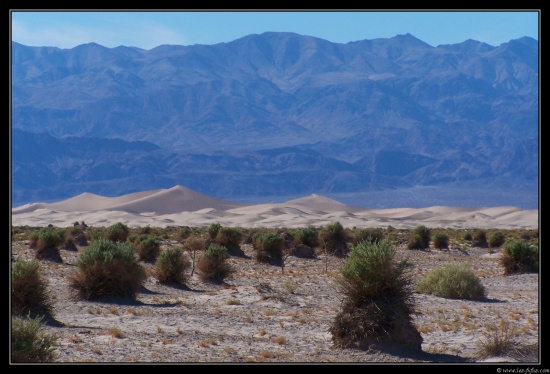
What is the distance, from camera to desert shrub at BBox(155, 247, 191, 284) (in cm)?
2030

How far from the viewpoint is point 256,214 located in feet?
354

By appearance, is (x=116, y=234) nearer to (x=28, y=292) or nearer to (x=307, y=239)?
(x=307, y=239)

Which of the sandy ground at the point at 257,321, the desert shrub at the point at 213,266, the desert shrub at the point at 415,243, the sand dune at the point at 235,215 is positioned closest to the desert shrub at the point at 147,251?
the sandy ground at the point at 257,321

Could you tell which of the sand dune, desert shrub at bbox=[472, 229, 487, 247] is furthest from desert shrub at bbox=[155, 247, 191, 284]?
the sand dune

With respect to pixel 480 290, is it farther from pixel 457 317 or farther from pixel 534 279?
pixel 534 279

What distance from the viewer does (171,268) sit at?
66.7 ft

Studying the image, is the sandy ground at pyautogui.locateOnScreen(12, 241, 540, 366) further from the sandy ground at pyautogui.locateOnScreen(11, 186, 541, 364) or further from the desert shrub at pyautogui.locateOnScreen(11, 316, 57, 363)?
the desert shrub at pyautogui.locateOnScreen(11, 316, 57, 363)

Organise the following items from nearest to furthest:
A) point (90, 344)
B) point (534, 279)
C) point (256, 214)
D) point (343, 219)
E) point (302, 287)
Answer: point (90, 344), point (302, 287), point (534, 279), point (343, 219), point (256, 214)

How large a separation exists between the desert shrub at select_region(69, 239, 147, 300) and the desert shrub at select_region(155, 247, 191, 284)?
3.28 m

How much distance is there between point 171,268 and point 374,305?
9.82m

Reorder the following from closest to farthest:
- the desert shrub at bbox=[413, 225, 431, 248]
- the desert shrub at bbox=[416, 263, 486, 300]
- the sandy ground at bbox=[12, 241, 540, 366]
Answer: the sandy ground at bbox=[12, 241, 540, 366] → the desert shrub at bbox=[416, 263, 486, 300] → the desert shrub at bbox=[413, 225, 431, 248]

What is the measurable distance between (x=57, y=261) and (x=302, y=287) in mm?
8730

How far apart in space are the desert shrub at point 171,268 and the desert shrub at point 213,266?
115 centimetres
